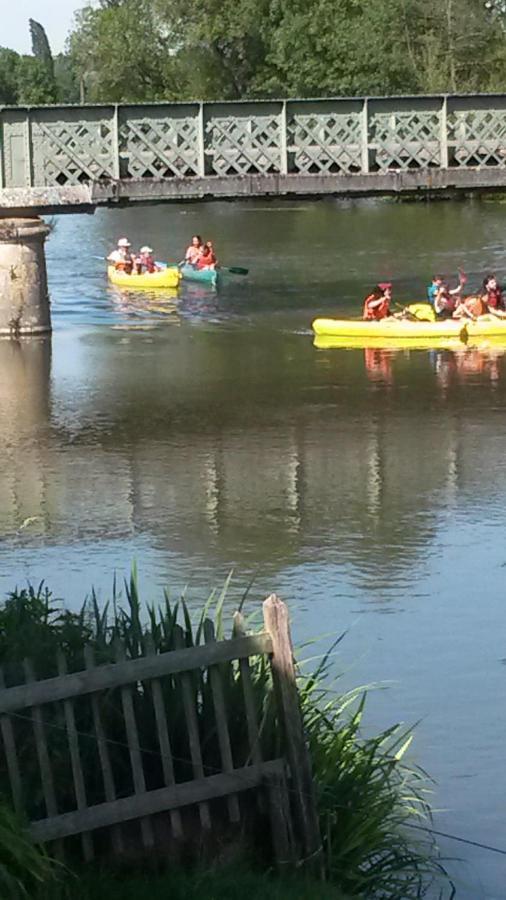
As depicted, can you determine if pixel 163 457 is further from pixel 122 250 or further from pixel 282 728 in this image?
pixel 122 250

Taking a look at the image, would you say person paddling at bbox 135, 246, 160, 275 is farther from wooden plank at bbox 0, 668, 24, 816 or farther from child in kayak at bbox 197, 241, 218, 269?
wooden plank at bbox 0, 668, 24, 816

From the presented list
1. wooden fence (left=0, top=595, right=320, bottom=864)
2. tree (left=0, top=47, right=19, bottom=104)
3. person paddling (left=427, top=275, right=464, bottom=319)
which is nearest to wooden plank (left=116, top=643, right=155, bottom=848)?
wooden fence (left=0, top=595, right=320, bottom=864)

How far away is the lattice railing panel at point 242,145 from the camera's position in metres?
32.6

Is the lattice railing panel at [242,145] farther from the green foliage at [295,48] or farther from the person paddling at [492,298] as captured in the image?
the green foliage at [295,48]

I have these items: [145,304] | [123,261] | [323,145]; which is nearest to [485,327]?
[323,145]

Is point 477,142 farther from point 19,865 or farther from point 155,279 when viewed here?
point 19,865

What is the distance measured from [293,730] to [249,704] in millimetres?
230

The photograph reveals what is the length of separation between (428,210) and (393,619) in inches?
2508

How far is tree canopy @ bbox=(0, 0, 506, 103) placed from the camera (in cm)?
8831

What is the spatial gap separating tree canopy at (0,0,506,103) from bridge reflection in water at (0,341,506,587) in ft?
202

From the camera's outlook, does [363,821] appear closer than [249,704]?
No

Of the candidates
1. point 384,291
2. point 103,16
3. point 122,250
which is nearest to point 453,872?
point 384,291

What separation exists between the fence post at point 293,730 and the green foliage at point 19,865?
120cm

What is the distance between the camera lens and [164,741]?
25.5 feet
